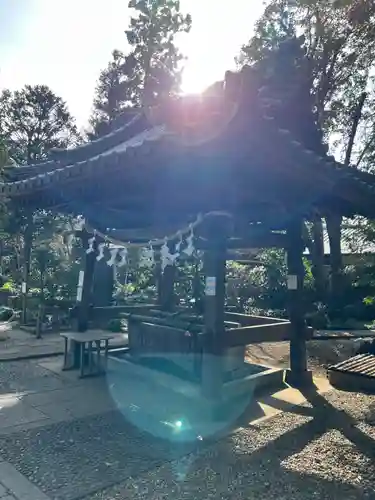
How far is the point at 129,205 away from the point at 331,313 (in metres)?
11.6

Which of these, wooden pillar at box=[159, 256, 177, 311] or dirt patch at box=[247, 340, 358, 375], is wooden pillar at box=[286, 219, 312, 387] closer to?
dirt patch at box=[247, 340, 358, 375]

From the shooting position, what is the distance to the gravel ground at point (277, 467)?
3.21 metres

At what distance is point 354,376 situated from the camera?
6.29 m

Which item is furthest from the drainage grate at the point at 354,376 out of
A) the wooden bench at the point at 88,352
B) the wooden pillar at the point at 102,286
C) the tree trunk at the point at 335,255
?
the tree trunk at the point at 335,255

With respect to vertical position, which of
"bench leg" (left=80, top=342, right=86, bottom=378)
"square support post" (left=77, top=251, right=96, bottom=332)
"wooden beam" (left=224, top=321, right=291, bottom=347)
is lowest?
"bench leg" (left=80, top=342, right=86, bottom=378)

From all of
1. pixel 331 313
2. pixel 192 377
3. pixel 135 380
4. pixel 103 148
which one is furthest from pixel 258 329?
pixel 331 313

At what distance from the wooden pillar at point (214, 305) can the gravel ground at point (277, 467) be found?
2.47ft

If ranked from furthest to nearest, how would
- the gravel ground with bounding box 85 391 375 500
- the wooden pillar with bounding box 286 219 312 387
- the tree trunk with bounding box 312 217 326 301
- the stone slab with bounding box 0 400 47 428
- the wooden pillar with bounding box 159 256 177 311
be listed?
the tree trunk with bounding box 312 217 326 301 → the wooden pillar with bounding box 159 256 177 311 → the wooden pillar with bounding box 286 219 312 387 → the stone slab with bounding box 0 400 47 428 → the gravel ground with bounding box 85 391 375 500

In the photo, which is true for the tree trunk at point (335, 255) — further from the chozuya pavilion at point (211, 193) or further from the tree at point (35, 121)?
the tree at point (35, 121)

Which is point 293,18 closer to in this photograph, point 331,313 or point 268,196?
point 331,313

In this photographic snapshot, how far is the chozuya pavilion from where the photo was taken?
4121 millimetres

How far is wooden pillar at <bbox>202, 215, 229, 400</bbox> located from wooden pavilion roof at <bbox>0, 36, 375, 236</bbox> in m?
0.28

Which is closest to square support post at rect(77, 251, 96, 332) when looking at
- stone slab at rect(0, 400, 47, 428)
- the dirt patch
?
stone slab at rect(0, 400, 47, 428)

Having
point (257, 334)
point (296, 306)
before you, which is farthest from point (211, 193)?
point (296, 306)
